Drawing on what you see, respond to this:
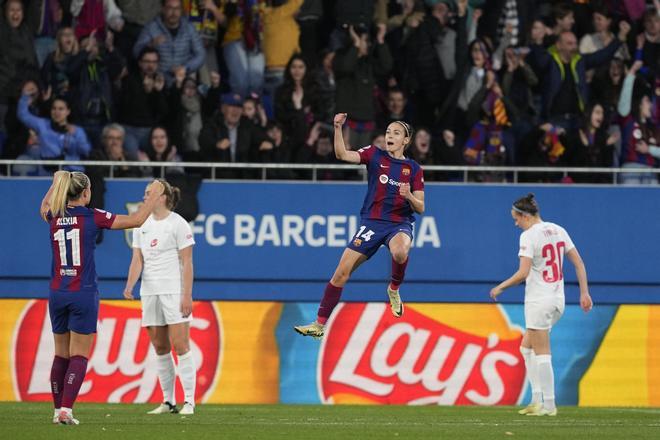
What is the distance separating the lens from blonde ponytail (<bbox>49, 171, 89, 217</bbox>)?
10.9 meters

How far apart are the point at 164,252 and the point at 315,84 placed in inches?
198

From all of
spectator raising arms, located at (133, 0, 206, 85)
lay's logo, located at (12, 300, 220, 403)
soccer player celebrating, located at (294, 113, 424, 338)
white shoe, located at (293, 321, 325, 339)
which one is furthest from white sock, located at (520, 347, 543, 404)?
spectator raising arms, located at (133, 0, 206, 85)

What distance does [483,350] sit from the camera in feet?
56.2

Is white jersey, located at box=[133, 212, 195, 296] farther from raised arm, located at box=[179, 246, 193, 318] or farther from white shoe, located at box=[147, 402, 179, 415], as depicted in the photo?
white shoe, located at box=[147, 402, 179, 415]

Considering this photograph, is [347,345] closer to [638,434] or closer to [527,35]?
[527,35]

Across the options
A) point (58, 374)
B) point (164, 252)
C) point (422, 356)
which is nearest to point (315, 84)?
point (422, 356)

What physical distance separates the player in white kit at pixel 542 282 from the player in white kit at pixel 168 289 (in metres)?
2.87

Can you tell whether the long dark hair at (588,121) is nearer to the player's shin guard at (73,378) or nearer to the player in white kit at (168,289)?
the player in white kit at (168,289)

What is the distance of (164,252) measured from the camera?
13.0 metres

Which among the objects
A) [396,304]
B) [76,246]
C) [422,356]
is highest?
[76,246]

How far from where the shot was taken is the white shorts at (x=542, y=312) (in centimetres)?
1315

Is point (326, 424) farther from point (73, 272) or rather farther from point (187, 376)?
point (73, 272)

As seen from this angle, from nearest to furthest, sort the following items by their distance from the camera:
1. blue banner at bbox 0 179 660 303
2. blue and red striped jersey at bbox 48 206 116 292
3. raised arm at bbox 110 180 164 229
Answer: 1. raised arm at bbox 110 180 164 229
2. blue and red striped jersey at bbox 48 206 116 292
3. blue banner at bbox 0 179 660 303

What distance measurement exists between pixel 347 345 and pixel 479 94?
11.6ft
